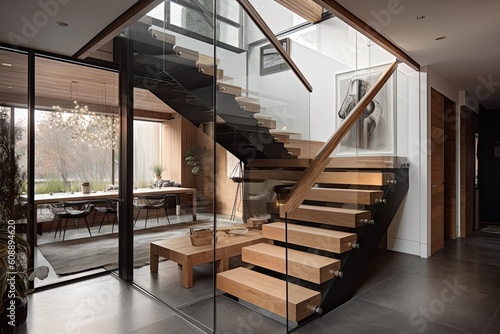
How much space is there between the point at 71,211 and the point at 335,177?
122 inches

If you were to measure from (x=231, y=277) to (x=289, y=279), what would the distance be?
22.5 inches

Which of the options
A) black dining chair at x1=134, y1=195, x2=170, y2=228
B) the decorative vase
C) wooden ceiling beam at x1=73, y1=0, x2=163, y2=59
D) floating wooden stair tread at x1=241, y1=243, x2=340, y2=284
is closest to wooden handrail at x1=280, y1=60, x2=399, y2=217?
floating wooden stair tread at x1=241, y1=243, x2=340, y2=284

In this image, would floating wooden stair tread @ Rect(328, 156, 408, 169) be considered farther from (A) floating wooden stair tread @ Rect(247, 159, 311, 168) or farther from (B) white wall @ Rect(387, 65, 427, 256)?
(A) floating wooden stair tread @ Rect(247, 159, 311, 168)

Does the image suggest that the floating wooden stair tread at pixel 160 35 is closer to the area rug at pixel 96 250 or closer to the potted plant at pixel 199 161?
the potted plant at pixel 199 161

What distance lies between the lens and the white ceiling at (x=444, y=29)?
2.83 m

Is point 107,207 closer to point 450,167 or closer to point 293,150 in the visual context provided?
point 293,150

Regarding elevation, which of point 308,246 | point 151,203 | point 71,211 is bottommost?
point 308,246

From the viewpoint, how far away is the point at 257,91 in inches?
150

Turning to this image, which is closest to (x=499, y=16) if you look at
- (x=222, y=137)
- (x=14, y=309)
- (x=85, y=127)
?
(x=222, y=137)

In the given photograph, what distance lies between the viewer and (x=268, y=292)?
8.80 ft

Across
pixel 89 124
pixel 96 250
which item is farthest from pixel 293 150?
pixel 96 250

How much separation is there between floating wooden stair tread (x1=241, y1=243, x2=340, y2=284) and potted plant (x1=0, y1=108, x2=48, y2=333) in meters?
1.72

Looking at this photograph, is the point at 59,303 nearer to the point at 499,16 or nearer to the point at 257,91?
the point at 257,91

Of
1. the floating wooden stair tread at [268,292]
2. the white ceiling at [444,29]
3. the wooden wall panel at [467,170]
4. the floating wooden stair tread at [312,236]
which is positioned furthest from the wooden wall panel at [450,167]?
the floating wooden stair tread at [268,292]
